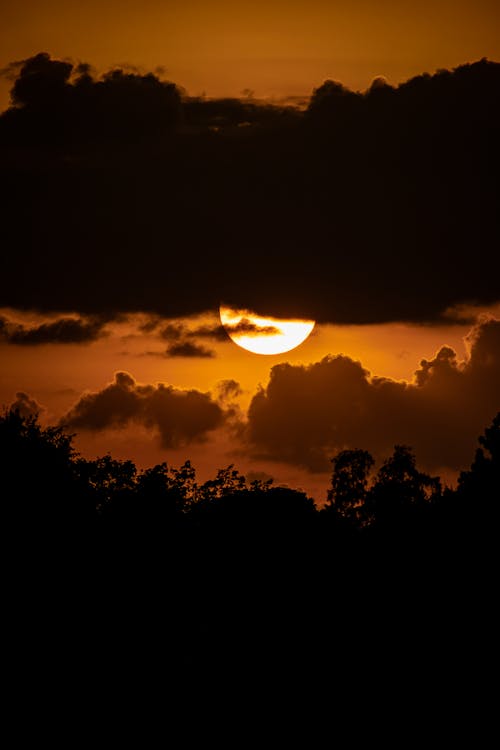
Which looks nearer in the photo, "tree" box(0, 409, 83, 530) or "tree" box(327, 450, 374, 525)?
"tree" box(0, 409, 83, 530)

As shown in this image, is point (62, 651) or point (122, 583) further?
point (122, 583)

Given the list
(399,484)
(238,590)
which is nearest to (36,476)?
(238,590)

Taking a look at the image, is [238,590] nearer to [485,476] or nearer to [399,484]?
[485,476]

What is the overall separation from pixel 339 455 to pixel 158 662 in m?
96.3

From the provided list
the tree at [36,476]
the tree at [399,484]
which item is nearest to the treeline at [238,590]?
the tree at [36,476]

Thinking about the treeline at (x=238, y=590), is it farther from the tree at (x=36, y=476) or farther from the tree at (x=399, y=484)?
the tree at (x=399, y=484)

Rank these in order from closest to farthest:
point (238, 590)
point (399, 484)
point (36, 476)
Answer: point (238, 590), point (36, 476), point (399, 484)

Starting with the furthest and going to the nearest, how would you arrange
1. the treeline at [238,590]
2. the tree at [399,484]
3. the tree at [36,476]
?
the tree at [399,484] → the tree at [36,476] → the treeline at [238,590]

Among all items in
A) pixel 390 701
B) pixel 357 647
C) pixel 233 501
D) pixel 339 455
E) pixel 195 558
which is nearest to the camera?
pixel 390 701

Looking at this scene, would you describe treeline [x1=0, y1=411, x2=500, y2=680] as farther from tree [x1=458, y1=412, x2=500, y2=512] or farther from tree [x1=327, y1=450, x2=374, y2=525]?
tree [x1=327, y1=450, x2=374, y2=525]

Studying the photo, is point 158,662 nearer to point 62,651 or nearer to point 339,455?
point 62,651

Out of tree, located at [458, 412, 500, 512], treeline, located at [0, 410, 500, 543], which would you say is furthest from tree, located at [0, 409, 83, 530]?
tree, located at [458, 412, 500, 512]

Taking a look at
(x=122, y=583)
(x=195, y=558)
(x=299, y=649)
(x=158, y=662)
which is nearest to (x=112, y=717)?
(x=158, y=662)

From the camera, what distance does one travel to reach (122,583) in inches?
2744
